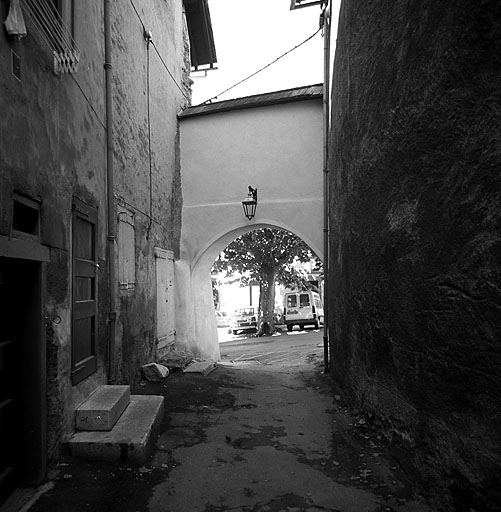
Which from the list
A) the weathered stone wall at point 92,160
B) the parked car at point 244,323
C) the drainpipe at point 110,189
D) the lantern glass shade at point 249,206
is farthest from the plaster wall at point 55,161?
the parked car at point 244,323

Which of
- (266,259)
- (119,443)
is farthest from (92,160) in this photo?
(266,259)

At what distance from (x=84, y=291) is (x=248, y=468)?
2.12 meters

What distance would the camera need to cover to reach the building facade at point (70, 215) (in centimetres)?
296

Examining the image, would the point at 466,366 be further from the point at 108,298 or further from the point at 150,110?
the point at 150,110

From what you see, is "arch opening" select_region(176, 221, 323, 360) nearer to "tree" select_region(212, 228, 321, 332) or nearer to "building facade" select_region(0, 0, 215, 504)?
"building facade" select_region(0, 0, 215, 504)

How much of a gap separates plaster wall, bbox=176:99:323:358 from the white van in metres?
15.2

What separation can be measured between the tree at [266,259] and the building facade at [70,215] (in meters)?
11.1

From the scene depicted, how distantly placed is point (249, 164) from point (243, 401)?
→ 485cm

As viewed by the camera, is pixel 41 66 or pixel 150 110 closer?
pixel 41 66

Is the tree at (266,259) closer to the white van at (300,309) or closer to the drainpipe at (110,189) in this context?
the white van at (300,309)

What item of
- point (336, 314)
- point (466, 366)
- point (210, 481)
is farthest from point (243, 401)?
point (466, 366)

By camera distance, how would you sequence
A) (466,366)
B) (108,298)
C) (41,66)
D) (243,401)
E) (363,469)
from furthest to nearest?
1. (243,401)
2. (108,298)
3. (363,469)
4. (41,66)
5. (466,366)

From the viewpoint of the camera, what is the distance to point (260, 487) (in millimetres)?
3320

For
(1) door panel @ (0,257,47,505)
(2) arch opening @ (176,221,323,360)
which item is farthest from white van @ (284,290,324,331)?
(1) door panel @ (0,257,47,505)
